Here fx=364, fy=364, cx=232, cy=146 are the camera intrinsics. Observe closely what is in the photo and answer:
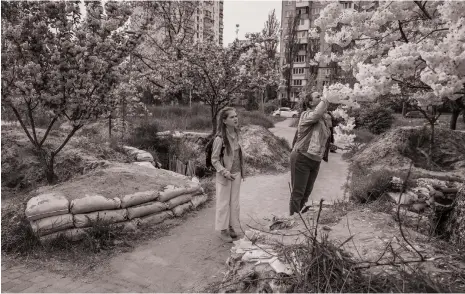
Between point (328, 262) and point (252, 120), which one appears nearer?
point (328, 262)

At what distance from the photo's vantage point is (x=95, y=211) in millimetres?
4484

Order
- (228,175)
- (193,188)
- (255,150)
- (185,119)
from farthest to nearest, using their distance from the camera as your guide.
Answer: (185,119)
(255,150)
(193,188)
(228,175)

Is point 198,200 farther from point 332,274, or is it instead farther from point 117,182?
point 332,274

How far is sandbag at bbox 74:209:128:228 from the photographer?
4.29 m

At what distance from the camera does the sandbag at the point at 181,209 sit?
5.36 metres

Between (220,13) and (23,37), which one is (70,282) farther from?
(220,13)

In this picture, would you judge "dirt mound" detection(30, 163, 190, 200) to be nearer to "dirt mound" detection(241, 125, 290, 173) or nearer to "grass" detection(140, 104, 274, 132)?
"dirt mound" detection(241, 125, 290, 173)

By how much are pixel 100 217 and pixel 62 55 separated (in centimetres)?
257

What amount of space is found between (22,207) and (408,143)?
6.88 metres

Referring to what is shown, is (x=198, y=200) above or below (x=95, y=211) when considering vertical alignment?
below

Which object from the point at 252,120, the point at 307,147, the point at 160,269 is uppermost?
the point at 307,147

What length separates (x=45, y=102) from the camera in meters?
5.45

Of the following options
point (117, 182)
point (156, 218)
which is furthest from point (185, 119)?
point (156, 218)

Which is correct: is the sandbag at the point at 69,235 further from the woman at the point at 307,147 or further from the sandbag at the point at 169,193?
the woman at the point at 307,147
